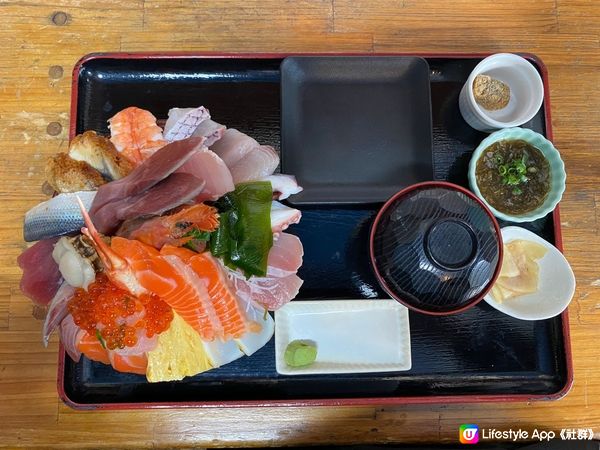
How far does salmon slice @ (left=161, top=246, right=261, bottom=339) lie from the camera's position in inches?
51.9

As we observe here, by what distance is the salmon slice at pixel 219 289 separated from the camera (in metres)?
1.32

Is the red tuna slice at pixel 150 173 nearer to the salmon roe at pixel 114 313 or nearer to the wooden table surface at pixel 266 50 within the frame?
the salmon roe at pixel 114 313

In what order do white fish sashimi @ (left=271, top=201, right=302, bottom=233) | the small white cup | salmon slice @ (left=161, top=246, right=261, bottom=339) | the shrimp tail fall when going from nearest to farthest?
the shrimp tail < salmon slice @ (left=161, top=246, right=261, bottom=339) < white fish sashimi @ (left=271, top=201, right=302, bottom=233) < the small white cup

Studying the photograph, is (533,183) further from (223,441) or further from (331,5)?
(223,441)

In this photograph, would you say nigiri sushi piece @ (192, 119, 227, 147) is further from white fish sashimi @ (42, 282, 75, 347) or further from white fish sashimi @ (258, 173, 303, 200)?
white fish sashimi @ (42, 282, 75, 347)

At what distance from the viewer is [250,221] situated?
1.40 meters

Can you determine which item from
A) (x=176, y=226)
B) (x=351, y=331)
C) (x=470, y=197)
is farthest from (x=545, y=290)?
(x=176, y=226)

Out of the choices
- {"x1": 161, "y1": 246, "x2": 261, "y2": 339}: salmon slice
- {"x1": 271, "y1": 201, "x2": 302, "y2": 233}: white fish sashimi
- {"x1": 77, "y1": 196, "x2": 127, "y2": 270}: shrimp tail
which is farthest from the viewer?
{"x1": 271, "y1": 201, "x2": 302, "y2": 233}: white fish sashimi

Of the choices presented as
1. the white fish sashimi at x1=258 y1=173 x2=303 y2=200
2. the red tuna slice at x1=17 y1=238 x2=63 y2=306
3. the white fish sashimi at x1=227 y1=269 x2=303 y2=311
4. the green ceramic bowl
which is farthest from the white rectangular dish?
the red tuna slice at x1=17 y1=238 x2=63 y2=306

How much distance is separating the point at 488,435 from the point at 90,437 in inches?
48.1

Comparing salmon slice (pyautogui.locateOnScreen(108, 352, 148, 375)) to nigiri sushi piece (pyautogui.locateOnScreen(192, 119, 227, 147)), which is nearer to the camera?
salmon slice (pyautogui.locateOnScreen(108, 352, 148, 375))

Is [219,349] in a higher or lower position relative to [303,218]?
lower

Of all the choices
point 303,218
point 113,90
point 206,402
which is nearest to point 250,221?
point 303,218

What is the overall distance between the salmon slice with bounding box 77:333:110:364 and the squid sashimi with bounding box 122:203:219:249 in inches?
11.2
